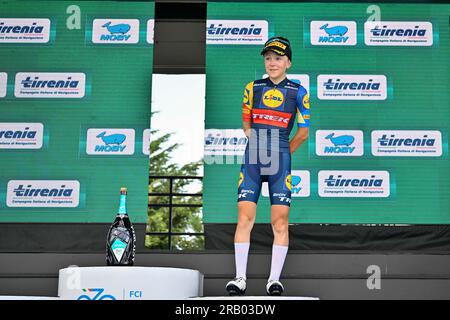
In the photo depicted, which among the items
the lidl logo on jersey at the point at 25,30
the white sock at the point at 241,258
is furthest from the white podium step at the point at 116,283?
the lidl logo on jersey at the point at 25,30

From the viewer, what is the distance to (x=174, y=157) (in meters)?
19.4

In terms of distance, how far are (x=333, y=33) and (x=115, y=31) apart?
1832 millimetres

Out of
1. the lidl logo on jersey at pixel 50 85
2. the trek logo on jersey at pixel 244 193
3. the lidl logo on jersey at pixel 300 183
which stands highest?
the lidl logo on jersey at pixel 50 85

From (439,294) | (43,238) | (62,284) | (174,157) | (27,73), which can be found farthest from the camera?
(174,157)

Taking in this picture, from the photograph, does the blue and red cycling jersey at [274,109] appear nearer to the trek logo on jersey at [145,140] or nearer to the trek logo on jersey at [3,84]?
the trek logo on jersey at [145,140]

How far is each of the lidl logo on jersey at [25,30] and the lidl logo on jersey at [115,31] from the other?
16.1 inches

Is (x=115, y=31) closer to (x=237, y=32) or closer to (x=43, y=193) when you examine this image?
(x=237, y=32)

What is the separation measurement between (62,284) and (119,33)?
104 inches

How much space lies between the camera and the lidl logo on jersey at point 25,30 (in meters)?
4.75

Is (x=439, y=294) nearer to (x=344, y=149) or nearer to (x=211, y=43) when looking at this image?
(x=344, y=149)

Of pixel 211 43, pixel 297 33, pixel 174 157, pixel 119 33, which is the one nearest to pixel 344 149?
pixel 297 33
